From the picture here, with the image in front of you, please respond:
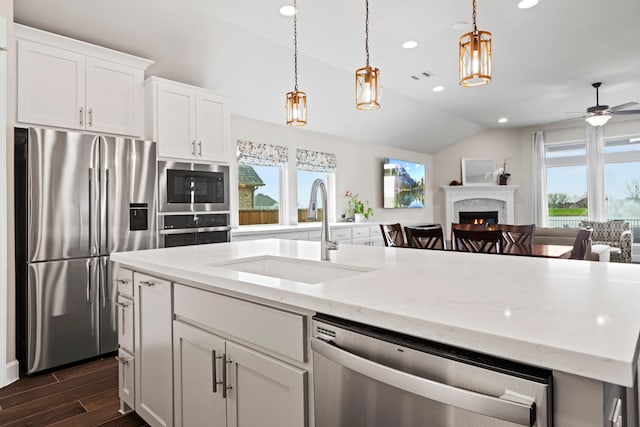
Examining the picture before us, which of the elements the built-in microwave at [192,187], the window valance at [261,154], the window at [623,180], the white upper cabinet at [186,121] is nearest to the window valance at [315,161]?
the window valance at [261,154]

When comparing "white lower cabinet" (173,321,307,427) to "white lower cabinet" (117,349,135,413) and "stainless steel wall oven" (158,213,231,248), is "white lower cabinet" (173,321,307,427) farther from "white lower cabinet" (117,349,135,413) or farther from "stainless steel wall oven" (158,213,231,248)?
"stainless steel wall oven" (158,213,231,248)

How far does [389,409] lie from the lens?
0.88 meters

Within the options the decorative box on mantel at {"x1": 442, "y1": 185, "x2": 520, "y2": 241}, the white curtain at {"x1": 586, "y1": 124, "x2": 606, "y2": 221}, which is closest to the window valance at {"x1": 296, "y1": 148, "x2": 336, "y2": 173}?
the decorative box on mantel at {"x1": 442, "y1": 185, "x2": 520, "y2": 241}

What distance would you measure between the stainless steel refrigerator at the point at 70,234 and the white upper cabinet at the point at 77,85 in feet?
0.64

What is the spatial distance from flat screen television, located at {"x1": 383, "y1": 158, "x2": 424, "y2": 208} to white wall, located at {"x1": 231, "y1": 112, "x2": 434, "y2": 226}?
5.6 inches

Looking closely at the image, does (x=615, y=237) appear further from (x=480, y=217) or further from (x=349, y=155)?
(x=349, y=155)

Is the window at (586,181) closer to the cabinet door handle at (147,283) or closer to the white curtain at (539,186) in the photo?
the white curtain at (539,186)

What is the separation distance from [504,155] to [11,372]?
8.95 meters

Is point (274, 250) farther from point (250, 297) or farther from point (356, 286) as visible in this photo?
point (356, 286)

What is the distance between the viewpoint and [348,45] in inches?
154

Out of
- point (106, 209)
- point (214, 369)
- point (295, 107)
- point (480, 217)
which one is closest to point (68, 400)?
point (106, 209)

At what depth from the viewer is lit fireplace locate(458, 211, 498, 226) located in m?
8.27

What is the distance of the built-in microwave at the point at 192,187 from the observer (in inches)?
132

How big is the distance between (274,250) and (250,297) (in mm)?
863
